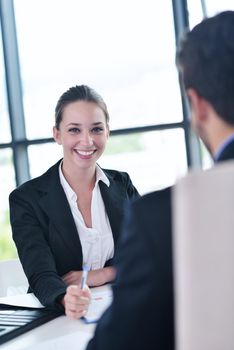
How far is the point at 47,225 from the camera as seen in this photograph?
2.62 m

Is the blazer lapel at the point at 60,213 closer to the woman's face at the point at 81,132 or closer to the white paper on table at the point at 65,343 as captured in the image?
the woman's face at the point at 81,132

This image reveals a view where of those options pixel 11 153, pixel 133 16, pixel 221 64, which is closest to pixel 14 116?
pixel 11 153

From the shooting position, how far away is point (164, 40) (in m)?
4.65

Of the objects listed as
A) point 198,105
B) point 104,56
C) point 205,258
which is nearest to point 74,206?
point 198,105

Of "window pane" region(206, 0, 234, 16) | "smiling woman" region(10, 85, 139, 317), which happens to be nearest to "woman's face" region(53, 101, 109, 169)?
"smiling woman" region(10, 85, 139, 317)

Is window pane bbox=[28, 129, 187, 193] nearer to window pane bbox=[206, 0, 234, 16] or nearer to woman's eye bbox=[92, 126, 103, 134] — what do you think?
window pane bbox=[206, 0, 234, 16]

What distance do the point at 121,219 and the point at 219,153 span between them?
1.68m

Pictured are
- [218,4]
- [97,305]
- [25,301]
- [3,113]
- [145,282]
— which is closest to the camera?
[145,282]

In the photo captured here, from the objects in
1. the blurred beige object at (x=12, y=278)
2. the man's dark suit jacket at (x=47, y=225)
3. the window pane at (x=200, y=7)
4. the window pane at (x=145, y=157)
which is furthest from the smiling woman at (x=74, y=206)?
the window pane at (x=200, y=7)

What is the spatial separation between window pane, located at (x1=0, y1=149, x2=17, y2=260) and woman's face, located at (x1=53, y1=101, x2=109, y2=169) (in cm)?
204

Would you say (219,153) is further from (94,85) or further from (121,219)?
(94,85)

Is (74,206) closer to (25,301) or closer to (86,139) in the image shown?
(86,139)

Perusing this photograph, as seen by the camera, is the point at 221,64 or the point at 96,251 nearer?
the point at 221,64

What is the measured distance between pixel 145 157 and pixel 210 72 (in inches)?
144
